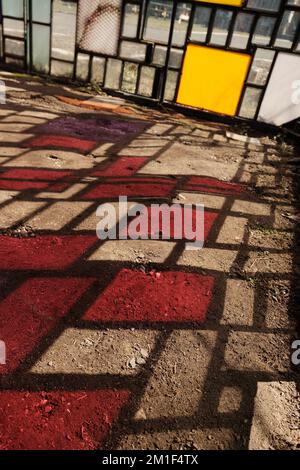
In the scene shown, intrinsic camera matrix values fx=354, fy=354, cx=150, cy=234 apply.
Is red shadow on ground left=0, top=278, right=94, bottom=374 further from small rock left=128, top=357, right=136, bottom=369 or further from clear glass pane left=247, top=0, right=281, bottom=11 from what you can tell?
clear glass pane left=247, top=0, right=281, bottom=11

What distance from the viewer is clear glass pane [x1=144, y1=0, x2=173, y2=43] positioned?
10.9m

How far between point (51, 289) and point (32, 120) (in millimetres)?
6591

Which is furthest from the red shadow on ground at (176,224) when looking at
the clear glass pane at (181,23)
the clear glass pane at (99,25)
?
the clear glass pane at (99,25)

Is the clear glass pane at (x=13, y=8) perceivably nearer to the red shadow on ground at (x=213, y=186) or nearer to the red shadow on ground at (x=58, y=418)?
the red shadow on ground at (x=213, y=186)

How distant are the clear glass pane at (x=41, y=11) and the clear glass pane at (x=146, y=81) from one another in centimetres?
391

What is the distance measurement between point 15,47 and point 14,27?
65cm

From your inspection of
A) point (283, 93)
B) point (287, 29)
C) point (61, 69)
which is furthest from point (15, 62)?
point (283, 93)

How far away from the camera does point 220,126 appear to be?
11445 mm

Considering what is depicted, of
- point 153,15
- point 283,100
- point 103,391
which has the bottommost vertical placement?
point 103,391
